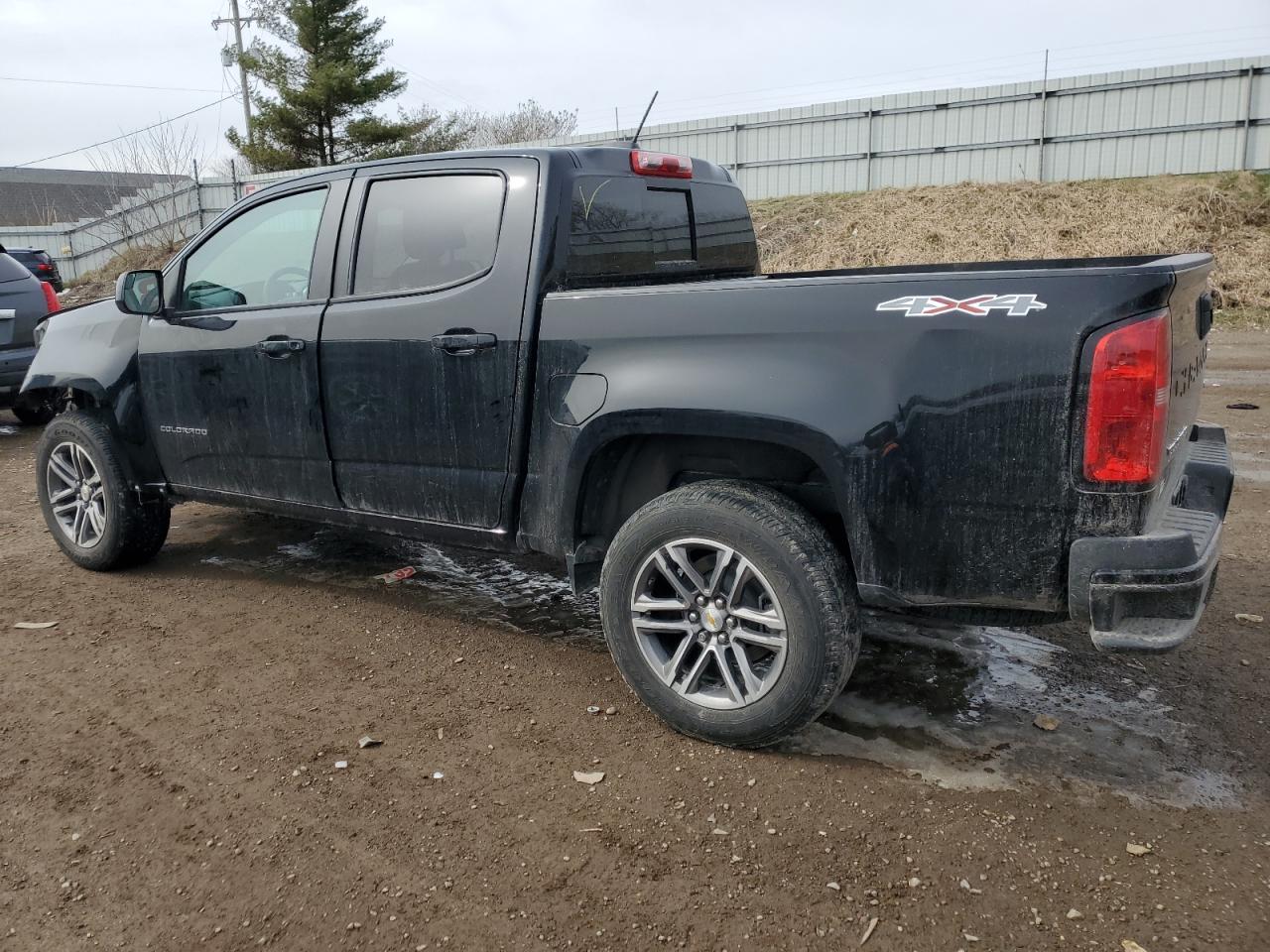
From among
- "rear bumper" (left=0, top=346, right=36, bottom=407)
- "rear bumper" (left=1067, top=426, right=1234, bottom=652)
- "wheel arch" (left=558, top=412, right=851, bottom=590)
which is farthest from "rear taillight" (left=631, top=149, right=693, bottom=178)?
"rear bumper" (left=0, top=346, right=36, bottom=407)

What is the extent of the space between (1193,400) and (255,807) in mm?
3157

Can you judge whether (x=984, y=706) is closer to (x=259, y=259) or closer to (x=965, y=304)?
(x=965, y=304)

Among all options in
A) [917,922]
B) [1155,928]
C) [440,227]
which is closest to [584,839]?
[917,922]

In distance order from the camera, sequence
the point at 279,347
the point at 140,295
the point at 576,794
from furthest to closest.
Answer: the point at 140,295 → the point at 279,347 → the point at 576,794

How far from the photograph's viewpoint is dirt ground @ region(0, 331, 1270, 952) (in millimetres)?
2436

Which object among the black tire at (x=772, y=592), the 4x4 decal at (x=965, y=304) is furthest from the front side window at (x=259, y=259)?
the 4x4 decal at (x=965, y=304)

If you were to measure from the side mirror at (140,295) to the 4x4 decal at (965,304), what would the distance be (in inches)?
137

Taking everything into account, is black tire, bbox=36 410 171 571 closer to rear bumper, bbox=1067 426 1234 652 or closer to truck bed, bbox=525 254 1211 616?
truck bed, bbox=525 254 1211 616

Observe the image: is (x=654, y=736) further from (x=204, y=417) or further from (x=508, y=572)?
(x=204, y=417)

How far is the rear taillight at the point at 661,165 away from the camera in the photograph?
3916mm

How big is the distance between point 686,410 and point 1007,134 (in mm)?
20364

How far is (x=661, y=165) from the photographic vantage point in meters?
4.04

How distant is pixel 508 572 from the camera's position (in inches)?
200

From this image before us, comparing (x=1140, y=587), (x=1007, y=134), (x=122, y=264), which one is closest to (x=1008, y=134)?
(x=1007, y=134)
